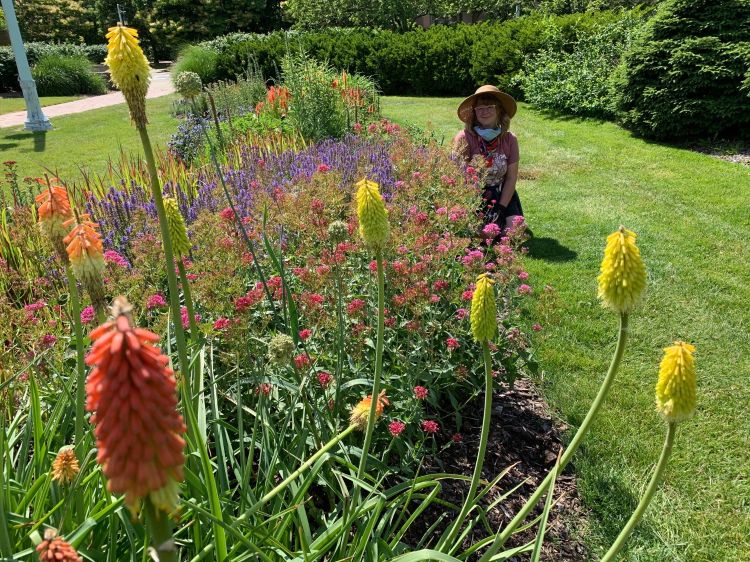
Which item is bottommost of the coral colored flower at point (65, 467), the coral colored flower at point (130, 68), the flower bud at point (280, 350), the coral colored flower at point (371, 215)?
the coral colored flower at point (65, 467)

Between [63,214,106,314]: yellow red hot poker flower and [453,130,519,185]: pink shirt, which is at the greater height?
[63,214,106,314]: yellow red hot poker flower

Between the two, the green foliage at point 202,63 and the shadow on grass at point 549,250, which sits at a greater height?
the green foliage at point 202,63

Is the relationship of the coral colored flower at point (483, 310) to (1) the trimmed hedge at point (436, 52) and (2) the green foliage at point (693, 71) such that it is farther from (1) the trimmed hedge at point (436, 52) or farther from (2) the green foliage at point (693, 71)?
(1) the trimmed hedge at point (436, 52)

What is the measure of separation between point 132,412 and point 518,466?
2810mm

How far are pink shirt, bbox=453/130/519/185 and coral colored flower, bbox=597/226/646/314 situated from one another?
185 inches

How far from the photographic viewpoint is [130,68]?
135cm

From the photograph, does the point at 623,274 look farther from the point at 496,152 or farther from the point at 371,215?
the point at 496,152

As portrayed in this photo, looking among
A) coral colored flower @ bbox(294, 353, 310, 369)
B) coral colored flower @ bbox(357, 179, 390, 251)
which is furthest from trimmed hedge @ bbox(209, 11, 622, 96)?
coral colored flower @ bbox(357, 179, 390, 251)

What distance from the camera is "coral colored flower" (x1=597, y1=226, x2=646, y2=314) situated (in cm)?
138

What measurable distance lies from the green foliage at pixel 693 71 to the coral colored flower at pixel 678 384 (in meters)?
10.2

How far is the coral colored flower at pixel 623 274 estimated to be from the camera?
1380 millimetres

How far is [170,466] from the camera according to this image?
760mm

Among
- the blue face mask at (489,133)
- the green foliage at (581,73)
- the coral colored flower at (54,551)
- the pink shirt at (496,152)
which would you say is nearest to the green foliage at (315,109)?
the pink shirt at (496,152)

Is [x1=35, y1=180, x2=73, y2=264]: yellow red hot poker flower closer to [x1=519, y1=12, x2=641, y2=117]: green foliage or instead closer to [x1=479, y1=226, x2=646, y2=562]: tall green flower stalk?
[x1=479, y1=226, x2=646, y2=562]: tall green flower stalk
